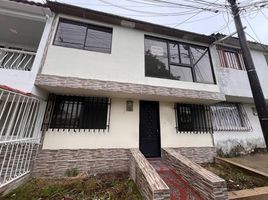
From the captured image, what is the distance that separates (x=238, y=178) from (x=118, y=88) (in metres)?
4.96

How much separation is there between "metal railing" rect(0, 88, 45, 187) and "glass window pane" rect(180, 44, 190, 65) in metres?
6.06

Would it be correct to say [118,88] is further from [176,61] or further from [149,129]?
[176,61]

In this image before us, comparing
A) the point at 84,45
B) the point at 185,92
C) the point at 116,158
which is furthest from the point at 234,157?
the point at 84,45

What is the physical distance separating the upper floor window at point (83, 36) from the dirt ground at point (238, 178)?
19.8 ft

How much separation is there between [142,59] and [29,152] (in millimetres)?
5047

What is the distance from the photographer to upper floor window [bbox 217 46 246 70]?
7309 mm

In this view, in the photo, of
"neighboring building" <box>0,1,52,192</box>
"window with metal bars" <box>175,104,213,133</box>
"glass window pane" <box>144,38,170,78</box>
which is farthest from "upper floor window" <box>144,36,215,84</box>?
"neighboring building" <box>0,1,52,192</box>

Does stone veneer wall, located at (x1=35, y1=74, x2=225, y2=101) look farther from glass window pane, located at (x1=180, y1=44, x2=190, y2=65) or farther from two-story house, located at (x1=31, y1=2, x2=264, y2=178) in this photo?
glass window pane, located at (x1=180, y1=44, x2=190, y2=65)

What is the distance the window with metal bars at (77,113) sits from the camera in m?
5.14

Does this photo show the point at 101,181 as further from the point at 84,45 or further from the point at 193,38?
the point at 193,38

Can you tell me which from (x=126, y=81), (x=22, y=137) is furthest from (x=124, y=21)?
(x=22, y=137)

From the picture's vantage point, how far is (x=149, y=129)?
6070 millimetres

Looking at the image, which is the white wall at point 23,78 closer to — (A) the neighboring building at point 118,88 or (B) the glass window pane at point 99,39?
(A) the neighboring building at point 118,88

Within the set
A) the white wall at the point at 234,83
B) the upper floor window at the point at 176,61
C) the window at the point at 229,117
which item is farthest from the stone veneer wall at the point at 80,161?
the white wall at the point at 234,83
